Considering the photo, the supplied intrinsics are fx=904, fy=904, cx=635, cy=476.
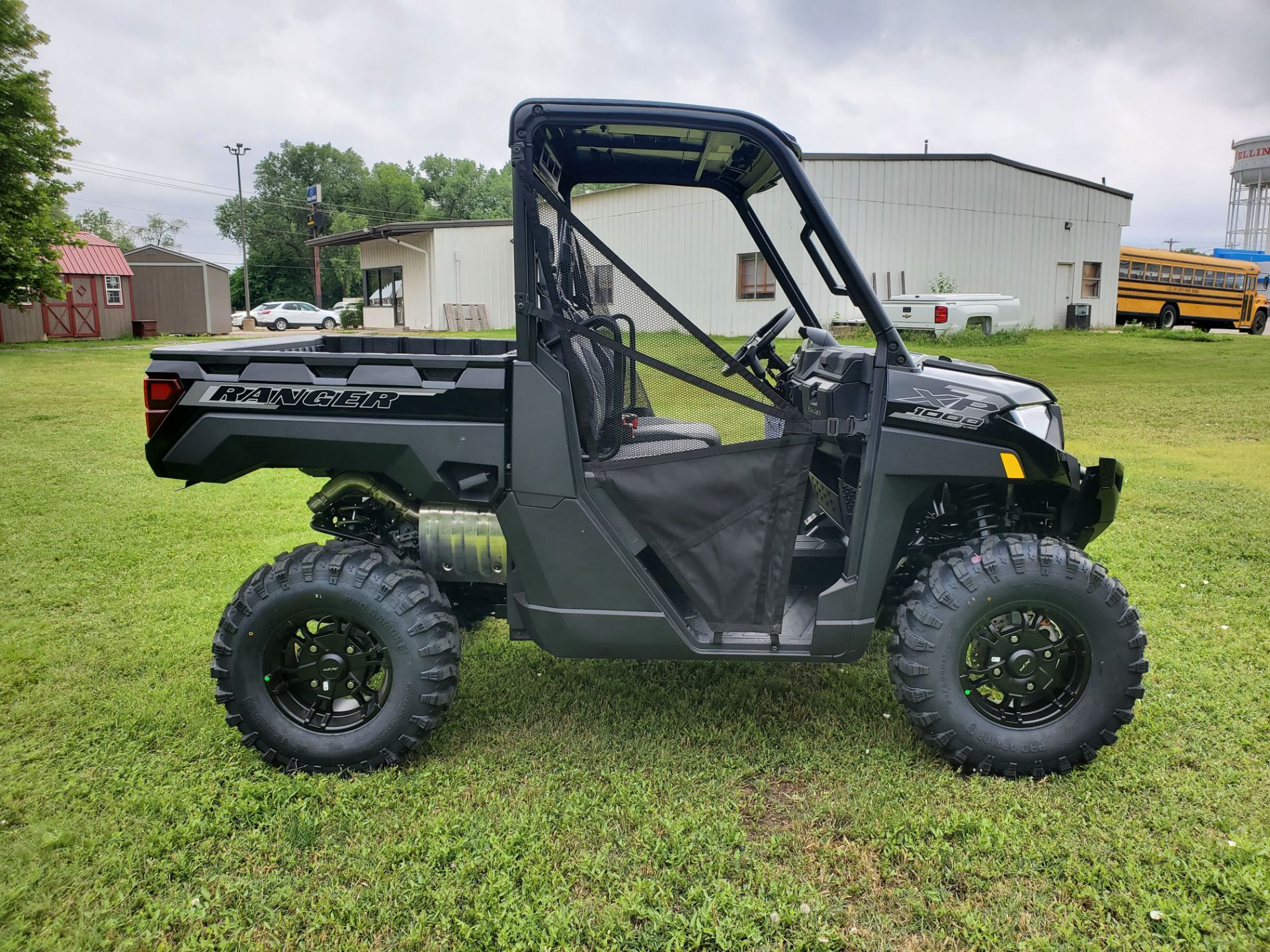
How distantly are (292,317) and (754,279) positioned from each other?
38900 mm

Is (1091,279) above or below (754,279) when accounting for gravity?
above

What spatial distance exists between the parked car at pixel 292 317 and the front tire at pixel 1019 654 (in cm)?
3893

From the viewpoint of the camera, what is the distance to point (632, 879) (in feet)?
8.54

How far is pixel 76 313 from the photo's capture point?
32.3m

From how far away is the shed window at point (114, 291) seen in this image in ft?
109

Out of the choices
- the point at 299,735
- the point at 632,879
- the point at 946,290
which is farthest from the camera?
the point at 946,290

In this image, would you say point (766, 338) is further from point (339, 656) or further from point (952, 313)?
point (952, 313)

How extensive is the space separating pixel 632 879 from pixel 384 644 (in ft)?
3.78

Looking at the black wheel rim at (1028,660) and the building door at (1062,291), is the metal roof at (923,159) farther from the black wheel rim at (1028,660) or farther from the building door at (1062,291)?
the black wheel rim at (1028,660)

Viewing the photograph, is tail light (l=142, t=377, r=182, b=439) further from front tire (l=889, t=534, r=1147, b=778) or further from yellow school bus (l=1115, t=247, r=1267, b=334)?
yellow school bus (l=1115, t=247, r=1267, b=334)

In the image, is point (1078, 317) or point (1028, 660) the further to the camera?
point (1078, 317)

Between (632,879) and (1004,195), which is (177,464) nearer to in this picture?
(632,879)

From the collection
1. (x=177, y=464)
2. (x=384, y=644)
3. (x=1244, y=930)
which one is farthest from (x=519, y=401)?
(x=1244, y=930)

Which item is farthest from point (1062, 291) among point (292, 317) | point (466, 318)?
point (292, 317)
